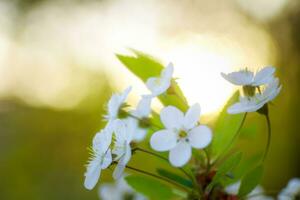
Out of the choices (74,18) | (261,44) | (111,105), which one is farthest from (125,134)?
(74,18)

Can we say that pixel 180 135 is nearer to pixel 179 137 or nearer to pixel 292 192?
pixel 179 137

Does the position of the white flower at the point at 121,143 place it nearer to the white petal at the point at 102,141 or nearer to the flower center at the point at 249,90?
the white petal at the point at 102,141

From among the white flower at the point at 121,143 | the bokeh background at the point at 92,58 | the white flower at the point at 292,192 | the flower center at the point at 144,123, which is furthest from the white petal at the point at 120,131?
the bokeh background at the point at 92,58

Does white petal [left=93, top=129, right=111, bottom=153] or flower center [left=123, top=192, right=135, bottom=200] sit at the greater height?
white petal [left=93, top=129, right=111, bottom=153]

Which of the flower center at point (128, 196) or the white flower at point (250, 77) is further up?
the white flower at point (250, 77)

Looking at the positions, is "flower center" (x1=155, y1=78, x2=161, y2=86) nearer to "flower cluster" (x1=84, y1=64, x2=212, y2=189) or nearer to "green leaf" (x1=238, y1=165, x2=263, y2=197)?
"flower cluster" (x1=84, y1=64, x2=212, y2=189)

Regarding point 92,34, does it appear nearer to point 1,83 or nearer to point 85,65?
point 85,65

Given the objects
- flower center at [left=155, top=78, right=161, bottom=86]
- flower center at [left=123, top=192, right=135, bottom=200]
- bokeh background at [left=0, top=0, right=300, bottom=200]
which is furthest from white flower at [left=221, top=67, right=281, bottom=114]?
bokeh background at [left=0, top=0, right=300, bottom=200]
